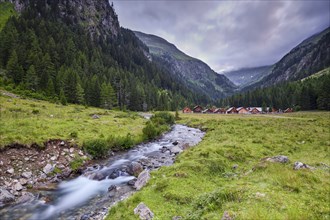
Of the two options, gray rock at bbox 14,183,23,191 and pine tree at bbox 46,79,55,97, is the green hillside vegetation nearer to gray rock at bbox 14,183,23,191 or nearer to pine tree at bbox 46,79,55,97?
pine tree at bbox 46,79,55,97

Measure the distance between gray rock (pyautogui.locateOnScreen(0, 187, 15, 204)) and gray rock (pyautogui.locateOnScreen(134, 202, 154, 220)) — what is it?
35.8 feet

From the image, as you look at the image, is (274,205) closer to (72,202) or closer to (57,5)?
(72,202)

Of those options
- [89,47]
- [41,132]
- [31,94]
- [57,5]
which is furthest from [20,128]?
[57,5]

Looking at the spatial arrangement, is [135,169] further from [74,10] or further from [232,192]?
[74,10]

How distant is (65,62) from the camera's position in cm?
10800

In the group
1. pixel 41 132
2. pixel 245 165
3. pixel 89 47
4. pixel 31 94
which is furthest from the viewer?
pixel 89 47

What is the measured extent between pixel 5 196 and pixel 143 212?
1183 cm

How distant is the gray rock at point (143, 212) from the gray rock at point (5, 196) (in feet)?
35.8

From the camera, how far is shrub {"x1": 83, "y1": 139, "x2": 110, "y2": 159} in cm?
2611

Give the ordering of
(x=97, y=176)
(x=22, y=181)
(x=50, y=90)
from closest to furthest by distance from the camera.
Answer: (x=22, y=181)
(x=97, y=176)
(x=50, y=90)

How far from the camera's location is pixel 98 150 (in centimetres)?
2669

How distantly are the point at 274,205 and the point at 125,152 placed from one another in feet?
78.2

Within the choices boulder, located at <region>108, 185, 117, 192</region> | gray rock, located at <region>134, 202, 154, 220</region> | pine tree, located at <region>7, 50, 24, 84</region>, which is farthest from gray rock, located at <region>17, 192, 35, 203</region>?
pine tree, located at <region>7, 50, 24, 84</region>

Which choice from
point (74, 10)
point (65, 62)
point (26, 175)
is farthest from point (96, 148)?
point (74, 10)
